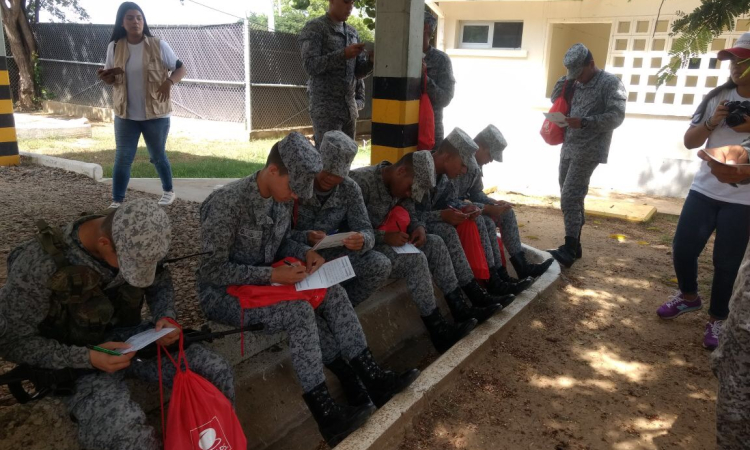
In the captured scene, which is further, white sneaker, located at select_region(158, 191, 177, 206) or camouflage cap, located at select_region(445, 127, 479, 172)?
Answer: white sneaker, located at select_region(158, 191, 177, 206)

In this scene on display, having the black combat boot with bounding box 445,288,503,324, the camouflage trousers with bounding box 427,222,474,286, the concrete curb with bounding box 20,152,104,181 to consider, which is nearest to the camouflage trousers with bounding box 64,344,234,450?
the black combat boot with bounding box 445,288,503,324

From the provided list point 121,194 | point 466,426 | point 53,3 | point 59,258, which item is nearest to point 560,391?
point 466,426

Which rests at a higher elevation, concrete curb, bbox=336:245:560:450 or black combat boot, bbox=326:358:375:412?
black combat boot, bbox=326:358:375:412

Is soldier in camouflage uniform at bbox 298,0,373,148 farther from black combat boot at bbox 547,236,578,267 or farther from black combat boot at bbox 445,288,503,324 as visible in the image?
black combat boot at bbox 547,236,578,267

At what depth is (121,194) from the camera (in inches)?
209

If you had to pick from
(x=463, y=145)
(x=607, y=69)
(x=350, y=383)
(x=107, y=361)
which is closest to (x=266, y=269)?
(x=350, y=383)

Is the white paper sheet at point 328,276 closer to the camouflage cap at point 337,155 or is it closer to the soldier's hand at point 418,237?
the camouflage cap at point 337,155

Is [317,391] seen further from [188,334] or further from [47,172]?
[47,172]

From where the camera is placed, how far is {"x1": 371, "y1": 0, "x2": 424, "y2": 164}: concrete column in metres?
4.77

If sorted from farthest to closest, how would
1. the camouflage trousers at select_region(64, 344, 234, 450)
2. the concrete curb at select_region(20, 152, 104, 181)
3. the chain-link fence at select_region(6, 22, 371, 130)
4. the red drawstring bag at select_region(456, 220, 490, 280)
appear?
the chain-link fence at select_region(6, 22, 371, 130) → the concrete curb at select_region(20, 152, 104, 181) → the red drawstring bag at select_region(456, 220, 490, 280) → the camouflage trousers at select_region(64, 344, 234, 450)

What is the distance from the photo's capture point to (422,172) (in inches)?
136

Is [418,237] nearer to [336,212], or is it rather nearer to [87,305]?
[336,212]

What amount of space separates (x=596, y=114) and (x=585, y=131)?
6.8 inches

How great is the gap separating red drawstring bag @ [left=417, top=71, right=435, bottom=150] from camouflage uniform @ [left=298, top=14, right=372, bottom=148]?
56cm
